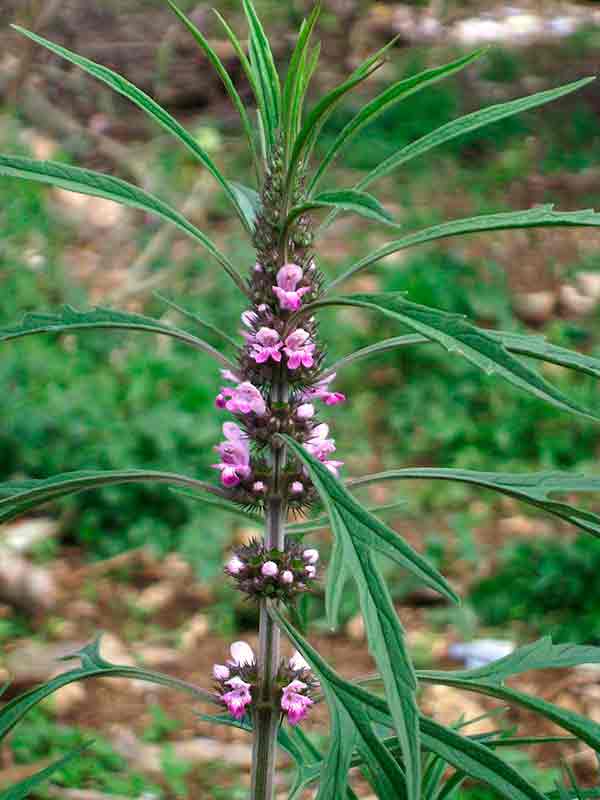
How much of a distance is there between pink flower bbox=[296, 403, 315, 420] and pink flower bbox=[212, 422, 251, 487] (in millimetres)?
72

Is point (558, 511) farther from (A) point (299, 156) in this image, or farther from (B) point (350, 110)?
(B) point (350, 110)

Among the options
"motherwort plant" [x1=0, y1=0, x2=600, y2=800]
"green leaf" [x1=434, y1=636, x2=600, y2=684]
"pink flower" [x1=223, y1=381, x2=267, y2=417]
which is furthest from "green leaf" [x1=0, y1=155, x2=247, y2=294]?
"green leaf" [x1=434, y1=636, x2=600, y2=684]

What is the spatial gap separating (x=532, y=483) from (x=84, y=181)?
54cm

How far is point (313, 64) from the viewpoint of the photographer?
119 centimetres

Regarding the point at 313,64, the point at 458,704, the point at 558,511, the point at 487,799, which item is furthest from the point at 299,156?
the point at 458,704

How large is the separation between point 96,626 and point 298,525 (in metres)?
1.93

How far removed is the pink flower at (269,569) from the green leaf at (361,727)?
0.37ft

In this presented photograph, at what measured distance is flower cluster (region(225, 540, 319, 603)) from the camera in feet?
4.23

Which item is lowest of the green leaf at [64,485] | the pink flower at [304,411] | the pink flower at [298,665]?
the pink flower at [298,665]

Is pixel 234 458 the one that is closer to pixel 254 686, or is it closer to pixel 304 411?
pixel 304 411

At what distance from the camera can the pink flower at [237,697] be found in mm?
1279

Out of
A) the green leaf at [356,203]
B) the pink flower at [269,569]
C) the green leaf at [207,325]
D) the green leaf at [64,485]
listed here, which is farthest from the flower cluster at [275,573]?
the green leaf at [356,203]

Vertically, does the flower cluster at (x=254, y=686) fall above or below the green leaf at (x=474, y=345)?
below

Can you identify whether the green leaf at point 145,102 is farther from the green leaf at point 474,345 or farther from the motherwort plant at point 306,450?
the green leaf at point 474,345
